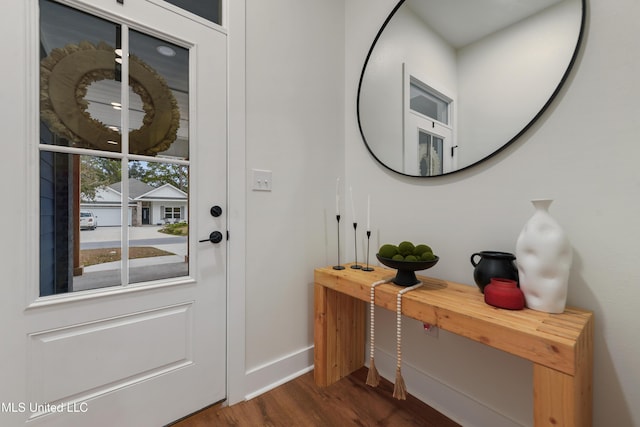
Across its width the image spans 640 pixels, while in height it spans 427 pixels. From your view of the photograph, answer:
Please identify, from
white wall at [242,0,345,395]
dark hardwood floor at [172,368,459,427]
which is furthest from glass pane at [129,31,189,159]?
dark hardwood floor at [172,368,459,427]

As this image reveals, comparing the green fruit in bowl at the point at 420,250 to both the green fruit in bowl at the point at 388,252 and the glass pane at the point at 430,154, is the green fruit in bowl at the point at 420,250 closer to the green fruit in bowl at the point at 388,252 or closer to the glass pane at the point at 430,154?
the green fruit in bowl at the point at 388,252

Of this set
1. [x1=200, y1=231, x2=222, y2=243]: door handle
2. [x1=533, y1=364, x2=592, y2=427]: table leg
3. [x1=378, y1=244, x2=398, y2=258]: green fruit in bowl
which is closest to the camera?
[x1=533, y1=364, x2=592, y2=427]: table leg

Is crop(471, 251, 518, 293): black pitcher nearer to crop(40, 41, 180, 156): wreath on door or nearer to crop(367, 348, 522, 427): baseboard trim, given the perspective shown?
crop(367, 348, 522, 427): baseboard trim

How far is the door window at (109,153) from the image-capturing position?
0.99m

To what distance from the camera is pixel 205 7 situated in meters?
1.31

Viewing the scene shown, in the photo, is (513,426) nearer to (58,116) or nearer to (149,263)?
(149,263)

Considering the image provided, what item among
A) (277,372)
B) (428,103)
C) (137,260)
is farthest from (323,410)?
(428,103)

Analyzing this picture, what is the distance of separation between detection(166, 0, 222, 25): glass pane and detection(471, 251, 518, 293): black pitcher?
5.57 feet

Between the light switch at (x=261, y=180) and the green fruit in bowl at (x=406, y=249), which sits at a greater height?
the light switch at (x=261, y=180)

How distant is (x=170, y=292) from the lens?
122 centimetres

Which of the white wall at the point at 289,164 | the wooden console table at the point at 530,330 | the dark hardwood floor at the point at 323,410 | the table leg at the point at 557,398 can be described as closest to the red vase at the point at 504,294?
the wooden console table at the point at 530,330

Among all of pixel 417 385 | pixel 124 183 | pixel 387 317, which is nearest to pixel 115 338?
pixel 124 183

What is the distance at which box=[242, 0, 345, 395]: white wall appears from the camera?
1.44 meters

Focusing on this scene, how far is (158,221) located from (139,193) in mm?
145
